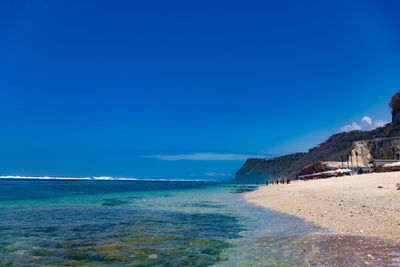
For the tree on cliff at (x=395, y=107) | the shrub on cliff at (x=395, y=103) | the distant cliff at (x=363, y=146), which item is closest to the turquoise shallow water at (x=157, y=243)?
the distant cliff at (x=363, y=146)

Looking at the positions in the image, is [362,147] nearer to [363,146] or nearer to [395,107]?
[363,146]

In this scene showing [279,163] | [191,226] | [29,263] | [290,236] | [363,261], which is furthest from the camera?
[279,163]

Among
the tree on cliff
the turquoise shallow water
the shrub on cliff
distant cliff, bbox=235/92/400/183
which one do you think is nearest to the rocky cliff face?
distant cliff, bbox=235/92/400/183

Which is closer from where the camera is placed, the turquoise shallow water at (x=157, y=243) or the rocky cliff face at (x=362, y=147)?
the turquoise shallow water at (x=157, y=243)

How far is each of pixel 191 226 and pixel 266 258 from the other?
6.87m

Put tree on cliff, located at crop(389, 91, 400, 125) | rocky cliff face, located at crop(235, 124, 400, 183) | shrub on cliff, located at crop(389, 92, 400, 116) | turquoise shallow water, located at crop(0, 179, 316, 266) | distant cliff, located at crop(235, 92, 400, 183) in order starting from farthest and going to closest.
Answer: shrub on cliff, located at crop(389, 92, 400, 116)
tree on cliff, located at crop(389, 91, 400, 125)
distant cliff, located at crop(235, 92, 400, 183)
rocky cliff face, located at crop(235, 124, 400, 183)
turquoise shallow water, located at crop(0, 179, 316, 266)

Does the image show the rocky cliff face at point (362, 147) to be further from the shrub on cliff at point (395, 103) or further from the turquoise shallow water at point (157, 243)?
the turquoise shallow water at point (157, 243)

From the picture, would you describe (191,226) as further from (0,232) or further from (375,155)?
(375,155)

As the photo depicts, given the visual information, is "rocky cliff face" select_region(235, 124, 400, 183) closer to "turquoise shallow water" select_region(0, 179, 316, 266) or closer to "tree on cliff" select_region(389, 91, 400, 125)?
"tree on cliff" select_region(389, 91, 400, 125)

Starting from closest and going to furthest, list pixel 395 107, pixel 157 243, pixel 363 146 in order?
pixel 157 243 < pixel 363 146 < pixel 395 107

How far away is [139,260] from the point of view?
348 inches

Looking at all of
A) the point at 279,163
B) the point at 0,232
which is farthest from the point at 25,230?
the point at 279,163

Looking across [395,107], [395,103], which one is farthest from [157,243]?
[395,103]

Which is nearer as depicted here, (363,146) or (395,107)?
(363,146)
